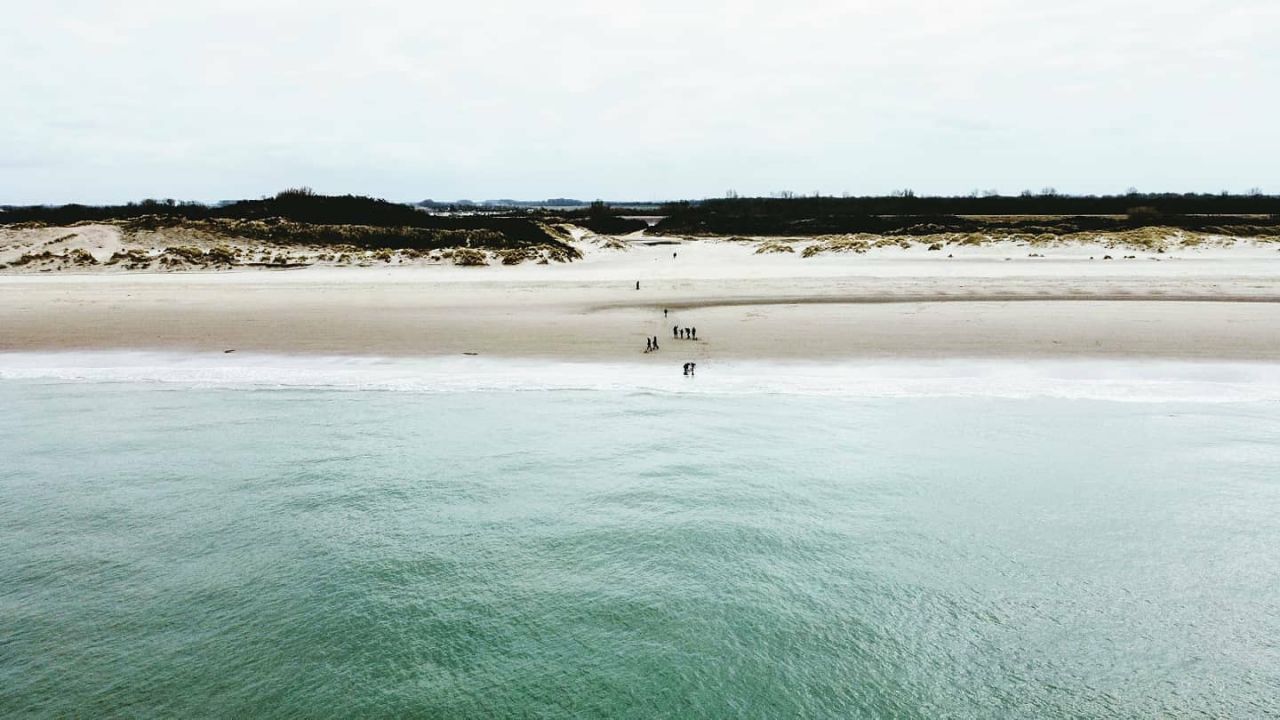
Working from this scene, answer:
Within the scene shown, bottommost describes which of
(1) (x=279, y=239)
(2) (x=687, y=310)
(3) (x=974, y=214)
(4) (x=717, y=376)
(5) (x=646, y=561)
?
(5) (x=646, y=561)

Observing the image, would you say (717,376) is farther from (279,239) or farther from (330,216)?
(330,216)

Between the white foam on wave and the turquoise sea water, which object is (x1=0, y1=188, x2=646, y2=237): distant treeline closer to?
the white foam on wave

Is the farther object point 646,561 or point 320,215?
point 320,215

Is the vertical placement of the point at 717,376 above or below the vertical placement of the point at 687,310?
below

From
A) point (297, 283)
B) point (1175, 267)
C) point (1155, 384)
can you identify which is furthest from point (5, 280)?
point (1175, 267)

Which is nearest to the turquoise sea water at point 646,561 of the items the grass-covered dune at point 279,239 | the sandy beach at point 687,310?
the sandy beach at point 687,310

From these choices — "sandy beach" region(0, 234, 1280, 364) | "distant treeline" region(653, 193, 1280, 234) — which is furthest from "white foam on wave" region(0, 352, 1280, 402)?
"distant treeline" region(653, 193, 1280, 234)

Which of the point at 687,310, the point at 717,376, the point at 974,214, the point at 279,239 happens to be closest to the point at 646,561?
the point at 717,376
